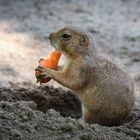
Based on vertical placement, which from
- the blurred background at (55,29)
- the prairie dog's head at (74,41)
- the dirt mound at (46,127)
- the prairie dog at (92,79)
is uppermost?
the blurred background at (55,29)

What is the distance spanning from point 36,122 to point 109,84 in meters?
1.03

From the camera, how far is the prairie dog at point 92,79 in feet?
17.0

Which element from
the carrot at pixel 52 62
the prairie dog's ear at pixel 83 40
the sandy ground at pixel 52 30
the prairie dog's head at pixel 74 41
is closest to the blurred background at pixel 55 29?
the sandy ground at pixel 52 30

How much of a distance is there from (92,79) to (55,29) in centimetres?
393

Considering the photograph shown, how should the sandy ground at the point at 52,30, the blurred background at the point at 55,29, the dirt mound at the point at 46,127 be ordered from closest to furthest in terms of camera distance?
the dirt mound at the point at 46,127 → the sandy ground at the point at 52,30 → the blurred background at the point at 55,29

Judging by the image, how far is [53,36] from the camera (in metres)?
5.50

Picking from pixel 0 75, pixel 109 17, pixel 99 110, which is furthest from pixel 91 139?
pixel 109 17

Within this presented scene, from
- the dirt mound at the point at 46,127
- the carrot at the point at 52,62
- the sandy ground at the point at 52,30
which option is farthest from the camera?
the sandy ground at the point at 52,30

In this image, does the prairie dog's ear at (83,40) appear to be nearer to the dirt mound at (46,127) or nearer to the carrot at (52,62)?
the carrot at (52,62)

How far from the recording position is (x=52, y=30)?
912cm

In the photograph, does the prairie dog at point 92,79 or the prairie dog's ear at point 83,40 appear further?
the prairie dog's ear at point 83,40

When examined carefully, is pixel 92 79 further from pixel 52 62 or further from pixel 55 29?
pixel 55 29

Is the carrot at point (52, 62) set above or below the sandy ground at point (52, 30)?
below

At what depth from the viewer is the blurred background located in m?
7.46
